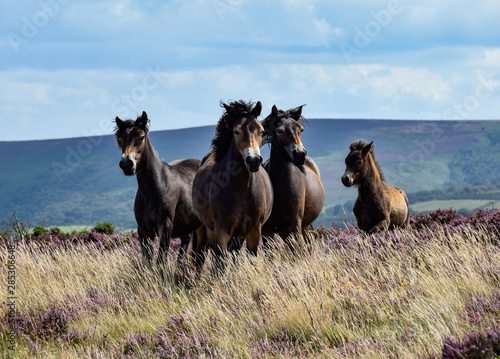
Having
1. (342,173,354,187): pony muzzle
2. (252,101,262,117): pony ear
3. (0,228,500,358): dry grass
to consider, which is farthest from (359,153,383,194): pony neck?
(252,101,262,117): pony ear

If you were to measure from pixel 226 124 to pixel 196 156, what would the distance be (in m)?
118

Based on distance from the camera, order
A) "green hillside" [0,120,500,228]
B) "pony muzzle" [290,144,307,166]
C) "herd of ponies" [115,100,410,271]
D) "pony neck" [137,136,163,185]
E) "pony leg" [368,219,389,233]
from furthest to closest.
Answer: "green hillside" [0,120,500,228], "pony leg" [368,219,389,233], "pony neck" [137,136,163,185], "pony muzzle" [290,144,307,166], "herd of ponies" [115,100,410,271]

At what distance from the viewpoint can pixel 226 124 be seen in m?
8.57

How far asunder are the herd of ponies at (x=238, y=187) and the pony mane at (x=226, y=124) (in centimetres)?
1

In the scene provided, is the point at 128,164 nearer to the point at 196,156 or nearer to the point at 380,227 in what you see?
the point at 380,227

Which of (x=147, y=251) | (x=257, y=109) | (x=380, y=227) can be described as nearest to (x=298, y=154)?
(x=257, y=109)

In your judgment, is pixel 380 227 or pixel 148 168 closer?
pixel 148 168

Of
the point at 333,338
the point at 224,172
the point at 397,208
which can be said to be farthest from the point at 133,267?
the point at 397,208

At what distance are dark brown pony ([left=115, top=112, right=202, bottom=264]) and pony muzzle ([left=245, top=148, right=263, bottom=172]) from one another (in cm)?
231

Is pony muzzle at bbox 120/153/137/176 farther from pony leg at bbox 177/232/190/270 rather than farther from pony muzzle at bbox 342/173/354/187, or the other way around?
pony muzzle at bbox 342/173/354/187

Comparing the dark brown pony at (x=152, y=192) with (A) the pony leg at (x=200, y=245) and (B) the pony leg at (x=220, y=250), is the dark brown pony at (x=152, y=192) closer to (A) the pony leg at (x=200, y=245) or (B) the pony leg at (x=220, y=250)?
(A) the pony leg at (x=200, y=245)

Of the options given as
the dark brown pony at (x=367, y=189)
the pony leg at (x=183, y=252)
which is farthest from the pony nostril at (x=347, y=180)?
the pony leg at (x=183, y=252)

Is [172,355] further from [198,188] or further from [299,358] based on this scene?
[198,188]

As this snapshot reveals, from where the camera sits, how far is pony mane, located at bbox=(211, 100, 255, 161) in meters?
8.42
